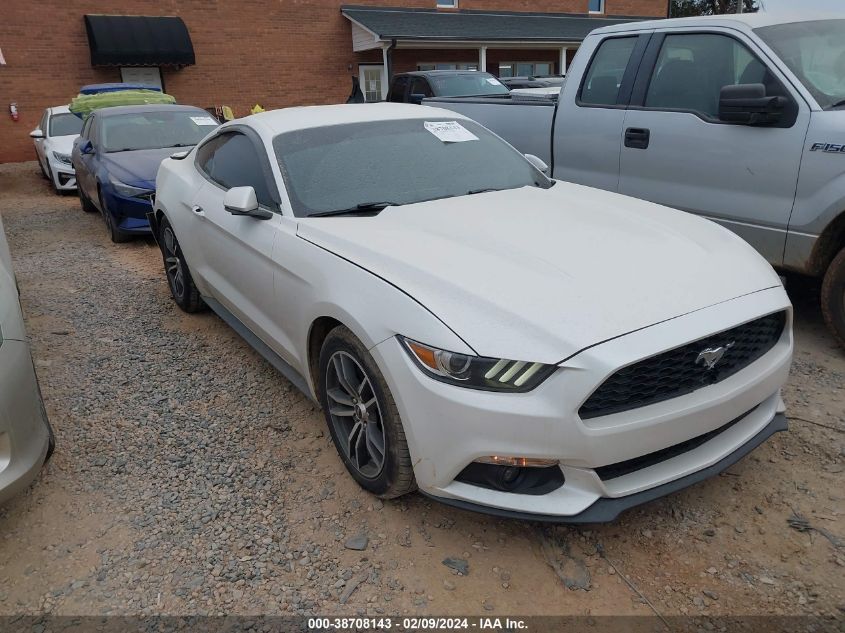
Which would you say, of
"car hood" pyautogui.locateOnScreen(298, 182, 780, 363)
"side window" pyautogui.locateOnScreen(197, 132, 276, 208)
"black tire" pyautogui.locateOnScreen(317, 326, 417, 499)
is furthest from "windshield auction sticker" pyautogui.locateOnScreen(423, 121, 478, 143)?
"black tire" pyautogui.locateOnScreen(317, 326, 417, 499)

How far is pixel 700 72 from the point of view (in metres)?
4.51

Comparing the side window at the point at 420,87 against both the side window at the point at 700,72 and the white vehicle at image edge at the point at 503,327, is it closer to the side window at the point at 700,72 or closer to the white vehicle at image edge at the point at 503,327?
the side window at the point at 700,72

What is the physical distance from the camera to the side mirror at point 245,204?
130 inches

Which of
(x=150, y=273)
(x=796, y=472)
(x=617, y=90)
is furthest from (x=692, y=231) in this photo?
(x=150, y=273)

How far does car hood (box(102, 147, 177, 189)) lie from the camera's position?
300 inches

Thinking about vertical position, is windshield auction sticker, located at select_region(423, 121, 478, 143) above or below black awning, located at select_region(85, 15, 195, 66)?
below

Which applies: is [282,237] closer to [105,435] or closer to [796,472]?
[105,435]

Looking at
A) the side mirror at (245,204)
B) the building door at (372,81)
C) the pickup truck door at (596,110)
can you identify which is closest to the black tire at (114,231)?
the side mirror at (245,204)

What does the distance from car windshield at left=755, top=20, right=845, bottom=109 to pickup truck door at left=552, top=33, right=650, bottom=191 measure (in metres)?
0.95

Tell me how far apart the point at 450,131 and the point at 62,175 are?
10.3m

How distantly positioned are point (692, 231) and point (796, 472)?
3.83 ft

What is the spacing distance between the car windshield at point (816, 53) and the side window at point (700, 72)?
0.15 m

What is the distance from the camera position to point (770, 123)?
3992mm

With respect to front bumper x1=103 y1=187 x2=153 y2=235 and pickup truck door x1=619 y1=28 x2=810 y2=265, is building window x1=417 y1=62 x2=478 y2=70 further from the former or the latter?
pickup truck door x1=619 y1=28 x2=810 y2=265
